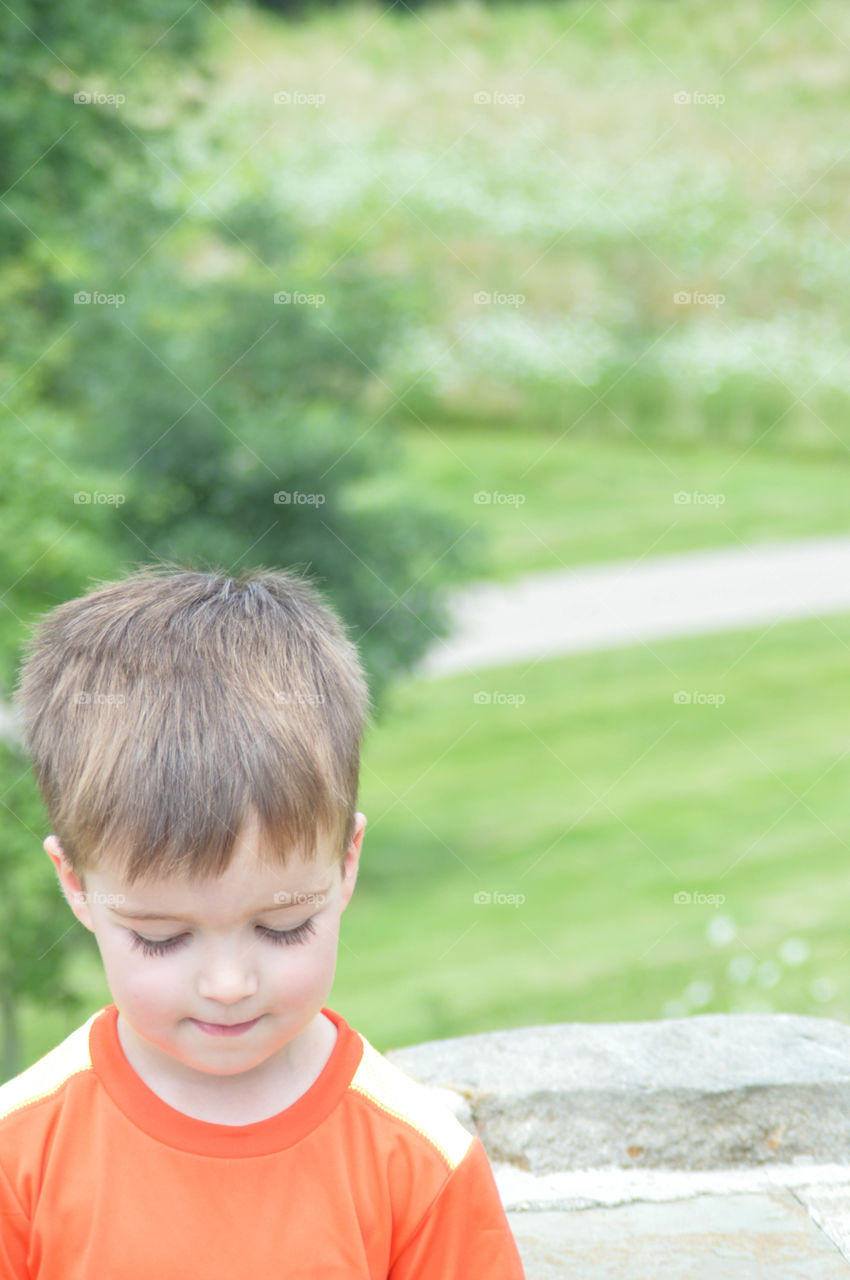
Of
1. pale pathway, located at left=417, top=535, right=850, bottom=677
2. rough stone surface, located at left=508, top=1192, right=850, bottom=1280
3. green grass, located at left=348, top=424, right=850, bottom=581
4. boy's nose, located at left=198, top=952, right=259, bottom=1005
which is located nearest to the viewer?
boy's nose, located at left=198, top=952, right=259, bottom=1005

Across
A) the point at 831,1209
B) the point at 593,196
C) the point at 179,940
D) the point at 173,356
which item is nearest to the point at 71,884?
the point at 179,940

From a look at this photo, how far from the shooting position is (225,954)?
110 cm

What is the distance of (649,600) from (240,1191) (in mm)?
7274

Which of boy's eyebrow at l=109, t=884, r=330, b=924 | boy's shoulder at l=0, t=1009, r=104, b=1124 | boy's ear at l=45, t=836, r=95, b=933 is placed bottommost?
boy's shoulder at l=0, t=1009, r=104, b=1124

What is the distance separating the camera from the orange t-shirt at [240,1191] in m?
1.15

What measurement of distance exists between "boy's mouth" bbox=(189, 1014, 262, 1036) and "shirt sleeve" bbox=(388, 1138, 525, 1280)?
0.22m

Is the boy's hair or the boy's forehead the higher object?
the boy's hair

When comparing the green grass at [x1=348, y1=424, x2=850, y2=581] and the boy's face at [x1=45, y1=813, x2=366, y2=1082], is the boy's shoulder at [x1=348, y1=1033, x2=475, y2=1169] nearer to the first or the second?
the boy's face at [x1=45, y1=813, x2=366, y2=1082]

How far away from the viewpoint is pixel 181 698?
3.73 ft

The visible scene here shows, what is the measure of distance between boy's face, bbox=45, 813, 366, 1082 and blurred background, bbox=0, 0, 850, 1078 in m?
0.63

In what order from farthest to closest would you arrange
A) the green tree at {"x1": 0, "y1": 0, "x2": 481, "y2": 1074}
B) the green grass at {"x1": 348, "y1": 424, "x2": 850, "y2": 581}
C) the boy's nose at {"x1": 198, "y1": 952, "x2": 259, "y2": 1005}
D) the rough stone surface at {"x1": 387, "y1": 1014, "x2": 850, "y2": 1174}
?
the green grass at {"x1": 348, "y1": 424, "x2": 850, "y2": 581} → the green tree at {"x1": 0, "y1": 0, "x2": 481, "y2": 1074} → the rough stone surface at {"x1": 387, "y1": 1014, "x2": 850, "y2": 1174} → the boy's nose at {"x1": 198, "y1": 952, "x2": 259, "y2": 1005}

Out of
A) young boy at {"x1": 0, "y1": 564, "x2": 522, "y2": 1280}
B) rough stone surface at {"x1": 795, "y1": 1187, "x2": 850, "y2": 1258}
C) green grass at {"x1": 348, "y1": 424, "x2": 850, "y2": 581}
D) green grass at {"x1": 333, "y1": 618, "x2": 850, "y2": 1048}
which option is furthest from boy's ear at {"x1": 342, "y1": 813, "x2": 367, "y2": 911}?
green grass at {"x1": 348, "y1": 424, "x2": 850, "y2": 581}

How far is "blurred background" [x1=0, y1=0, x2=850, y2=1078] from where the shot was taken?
437 centimetres

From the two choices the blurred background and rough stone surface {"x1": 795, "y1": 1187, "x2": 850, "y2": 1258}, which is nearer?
rough stone surface {"x1": 795, "y1": 1187, "x2": 850, "y2": 1258}
